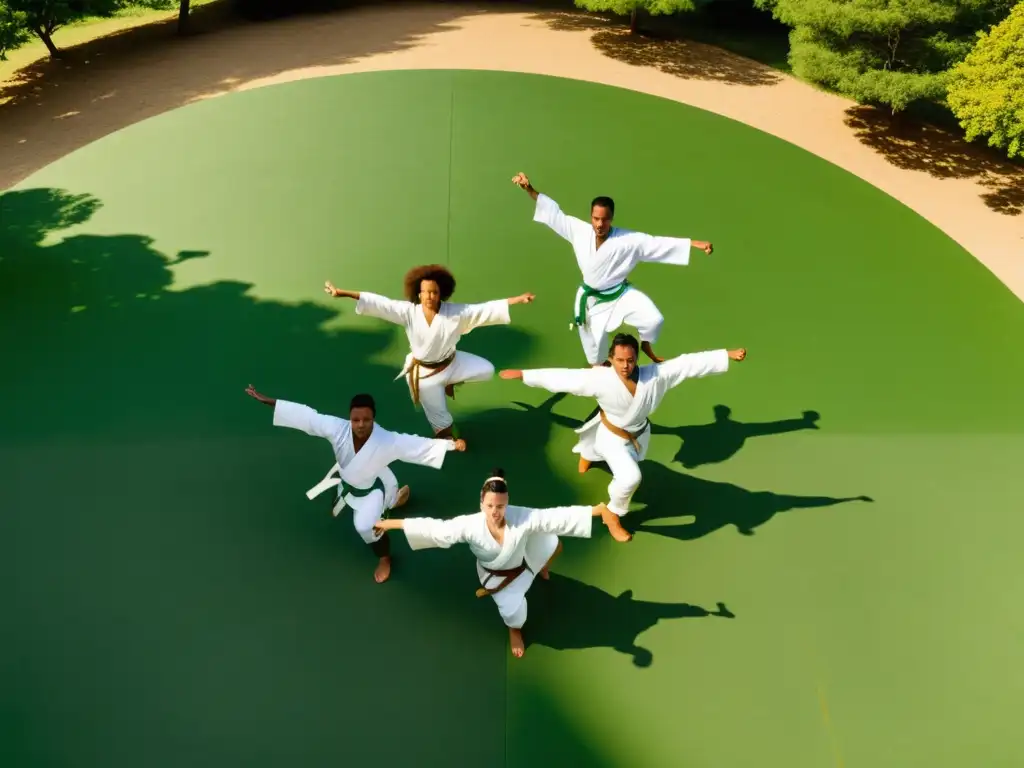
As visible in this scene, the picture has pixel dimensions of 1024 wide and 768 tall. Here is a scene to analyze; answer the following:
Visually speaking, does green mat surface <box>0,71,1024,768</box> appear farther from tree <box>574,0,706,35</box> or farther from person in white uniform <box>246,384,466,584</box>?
tree <box>574,0,706,35</box>

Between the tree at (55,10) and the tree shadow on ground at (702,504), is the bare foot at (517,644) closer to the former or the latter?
the tree shadow on ground at (702,504)

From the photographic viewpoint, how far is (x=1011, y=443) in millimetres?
5539

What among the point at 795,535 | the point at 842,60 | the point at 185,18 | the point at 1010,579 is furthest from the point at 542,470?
the point at 185,18

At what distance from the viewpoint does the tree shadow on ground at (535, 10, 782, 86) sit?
11.6m

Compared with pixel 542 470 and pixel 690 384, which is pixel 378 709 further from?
pixel 690 384

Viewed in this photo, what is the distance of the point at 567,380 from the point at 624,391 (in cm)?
35

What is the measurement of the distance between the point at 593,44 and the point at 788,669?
34.5 ft

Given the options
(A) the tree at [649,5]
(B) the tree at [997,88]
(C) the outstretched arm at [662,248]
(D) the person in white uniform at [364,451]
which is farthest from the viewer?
(A) the tree at [649,5]

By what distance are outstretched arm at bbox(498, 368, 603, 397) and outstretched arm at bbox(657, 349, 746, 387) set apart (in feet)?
1.34

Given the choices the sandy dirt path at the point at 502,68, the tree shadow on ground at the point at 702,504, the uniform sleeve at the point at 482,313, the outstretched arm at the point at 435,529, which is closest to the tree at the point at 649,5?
the sandy dirt path at the point at 502,68

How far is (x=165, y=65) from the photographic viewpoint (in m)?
11.5

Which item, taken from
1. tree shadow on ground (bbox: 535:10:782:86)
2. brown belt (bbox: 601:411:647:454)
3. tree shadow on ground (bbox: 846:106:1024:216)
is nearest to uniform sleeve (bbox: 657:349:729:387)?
brown belt (bbox: 601:411:647:454)

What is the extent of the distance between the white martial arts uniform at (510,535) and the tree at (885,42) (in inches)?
297

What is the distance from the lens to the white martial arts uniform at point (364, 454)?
4.29m
